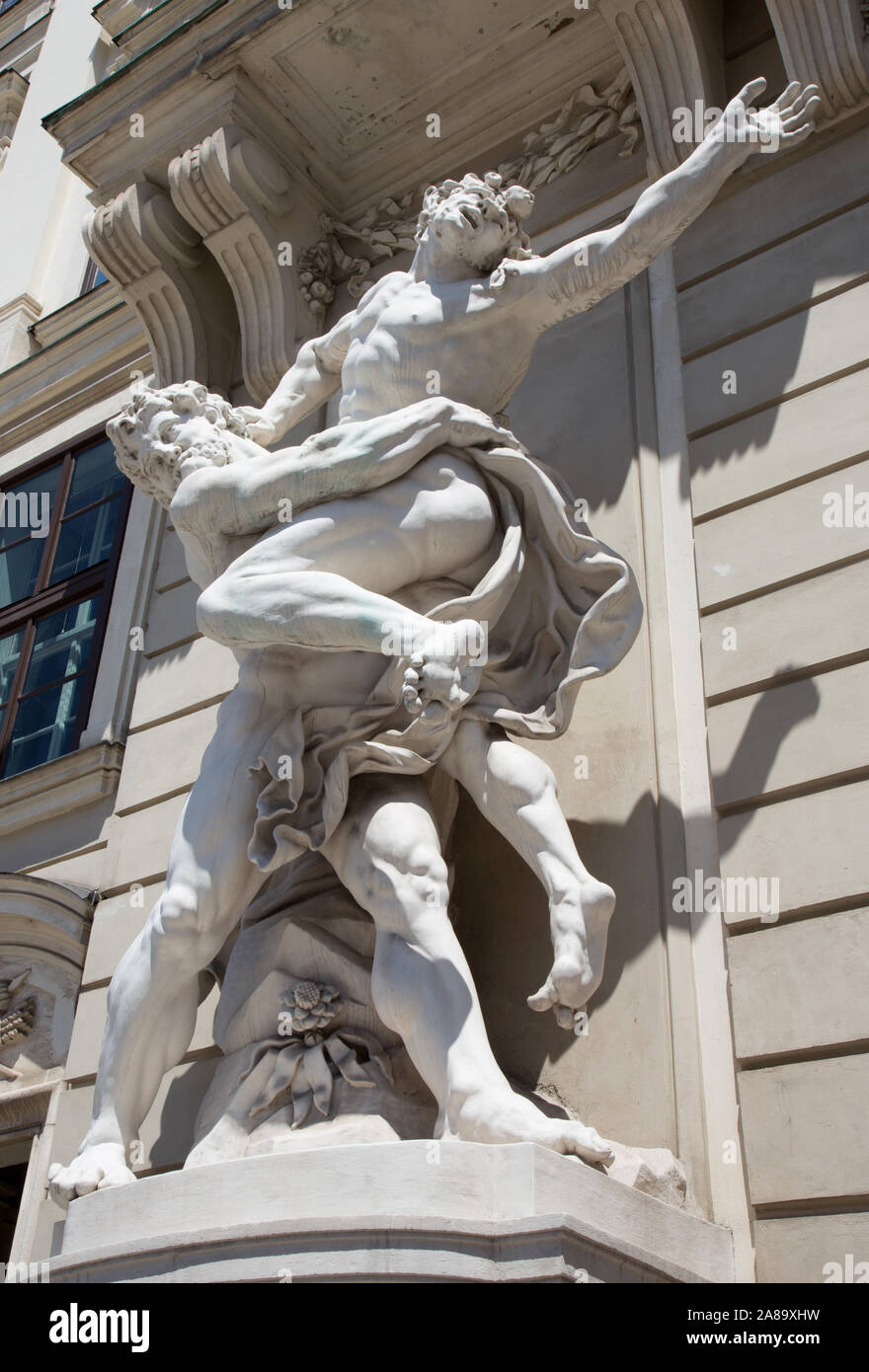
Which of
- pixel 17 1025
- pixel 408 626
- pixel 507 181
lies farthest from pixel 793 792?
pixel 17 1025

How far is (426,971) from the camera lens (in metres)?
3.64

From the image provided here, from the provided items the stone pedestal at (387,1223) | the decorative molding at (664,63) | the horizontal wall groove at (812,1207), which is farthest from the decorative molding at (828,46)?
the stone pedestal at (387,1223)

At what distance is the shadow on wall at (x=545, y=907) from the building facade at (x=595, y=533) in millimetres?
A: 13

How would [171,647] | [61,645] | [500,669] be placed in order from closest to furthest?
1. [500,669]
2. [171,647]
3. [61,645]

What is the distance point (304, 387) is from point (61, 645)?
3.44 m

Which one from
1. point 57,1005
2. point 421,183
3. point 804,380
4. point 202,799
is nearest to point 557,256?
point 804,380

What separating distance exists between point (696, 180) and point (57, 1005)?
14.7ft

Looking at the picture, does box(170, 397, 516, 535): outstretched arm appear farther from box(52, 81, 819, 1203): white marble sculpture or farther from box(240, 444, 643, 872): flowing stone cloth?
box(240, 444, 643, 872): flowing stone cloth

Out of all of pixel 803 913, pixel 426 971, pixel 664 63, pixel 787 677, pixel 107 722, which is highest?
pixel 664 63

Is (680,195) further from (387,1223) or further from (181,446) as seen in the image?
(387,1223)

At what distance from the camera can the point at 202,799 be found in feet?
13.7

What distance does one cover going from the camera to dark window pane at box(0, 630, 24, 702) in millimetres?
8383
